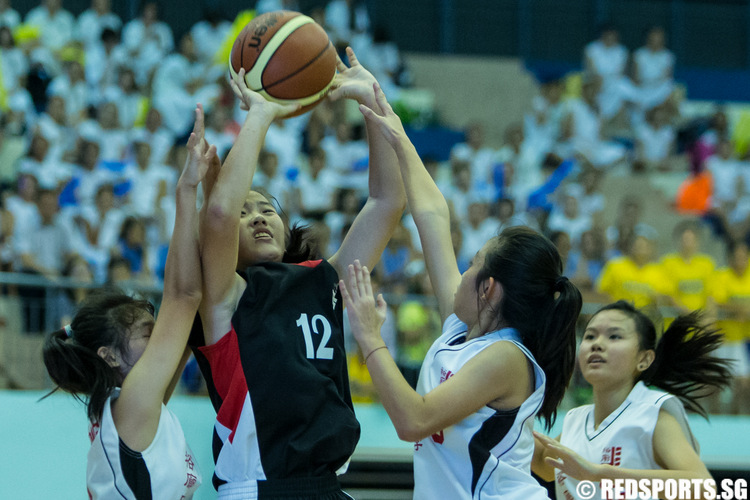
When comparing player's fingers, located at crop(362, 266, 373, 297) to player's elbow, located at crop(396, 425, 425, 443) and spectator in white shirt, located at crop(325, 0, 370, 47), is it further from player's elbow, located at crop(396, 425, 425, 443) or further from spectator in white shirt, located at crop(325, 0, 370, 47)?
spectator in white shirt, located at crop(325, 0, 370, 47)

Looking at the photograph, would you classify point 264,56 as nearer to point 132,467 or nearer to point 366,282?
point 366,282

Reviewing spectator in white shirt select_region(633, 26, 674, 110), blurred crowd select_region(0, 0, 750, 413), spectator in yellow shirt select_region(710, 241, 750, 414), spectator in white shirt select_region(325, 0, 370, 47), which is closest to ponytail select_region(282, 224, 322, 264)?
blurred crowd select_region(0, 0, 750, 413)

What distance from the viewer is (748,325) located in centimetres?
795

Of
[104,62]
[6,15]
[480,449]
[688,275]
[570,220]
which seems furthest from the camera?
[104,62]

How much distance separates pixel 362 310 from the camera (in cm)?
298

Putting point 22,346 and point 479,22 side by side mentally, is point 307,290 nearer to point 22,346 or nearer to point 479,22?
point 22,346

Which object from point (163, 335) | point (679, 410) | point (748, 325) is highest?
point (163, 335)

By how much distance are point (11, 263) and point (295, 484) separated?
528 centimetres

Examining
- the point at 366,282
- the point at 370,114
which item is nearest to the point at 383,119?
the point at 370,114

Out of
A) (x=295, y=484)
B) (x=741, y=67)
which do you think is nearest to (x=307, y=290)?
(x=295, y=484)

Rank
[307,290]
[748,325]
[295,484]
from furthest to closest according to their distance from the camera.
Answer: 1. [748,325]
2. [307,290]
3. [295,484]

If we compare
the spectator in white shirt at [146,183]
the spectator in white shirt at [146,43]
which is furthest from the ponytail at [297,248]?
the spectator in white shirt at [146,43]

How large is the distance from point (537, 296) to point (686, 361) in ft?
4.53

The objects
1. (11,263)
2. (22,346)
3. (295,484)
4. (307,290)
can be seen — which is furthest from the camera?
(11,263)
